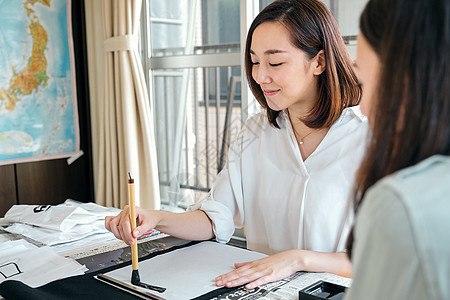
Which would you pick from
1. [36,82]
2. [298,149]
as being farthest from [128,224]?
[36,82]

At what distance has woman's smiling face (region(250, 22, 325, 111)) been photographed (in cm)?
146

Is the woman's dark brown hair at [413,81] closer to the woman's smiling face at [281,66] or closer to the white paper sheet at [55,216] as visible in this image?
the woman's smiling face at [281,66]

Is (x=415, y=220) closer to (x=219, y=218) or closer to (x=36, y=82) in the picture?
(x=219, y=218)

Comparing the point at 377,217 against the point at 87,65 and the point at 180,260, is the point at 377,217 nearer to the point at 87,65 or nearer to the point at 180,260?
the point at 180,260

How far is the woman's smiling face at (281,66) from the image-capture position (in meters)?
1.46

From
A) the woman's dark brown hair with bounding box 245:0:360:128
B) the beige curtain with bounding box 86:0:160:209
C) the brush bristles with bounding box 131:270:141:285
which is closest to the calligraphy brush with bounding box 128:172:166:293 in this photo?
the brush bristles with bounding box 131:270:141:285

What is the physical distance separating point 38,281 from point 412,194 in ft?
3.16

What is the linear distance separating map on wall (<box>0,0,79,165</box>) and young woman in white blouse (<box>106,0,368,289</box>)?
1714 millimetres

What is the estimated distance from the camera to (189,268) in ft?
3.91

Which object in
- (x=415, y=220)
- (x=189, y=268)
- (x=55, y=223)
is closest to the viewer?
(x=415, y=220)

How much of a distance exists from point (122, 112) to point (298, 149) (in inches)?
62.8

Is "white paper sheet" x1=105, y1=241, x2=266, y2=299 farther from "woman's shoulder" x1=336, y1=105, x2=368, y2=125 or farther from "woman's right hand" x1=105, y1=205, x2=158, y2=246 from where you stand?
"woman's shoulder" x1=336, y1=105, x2=368, y2=125

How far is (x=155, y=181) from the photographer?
2.89 meters

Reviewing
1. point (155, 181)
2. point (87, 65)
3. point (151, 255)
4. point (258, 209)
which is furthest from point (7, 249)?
point (87, 65)
